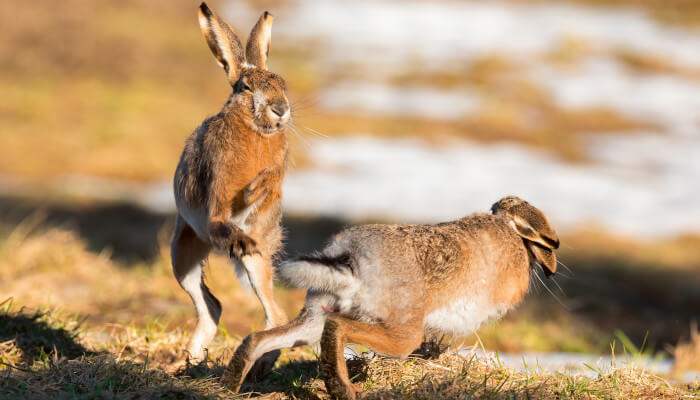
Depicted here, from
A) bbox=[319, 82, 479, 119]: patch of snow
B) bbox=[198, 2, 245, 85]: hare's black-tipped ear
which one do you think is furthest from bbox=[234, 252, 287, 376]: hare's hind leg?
bbox=[319, 82, 479, 119]: patch of snow

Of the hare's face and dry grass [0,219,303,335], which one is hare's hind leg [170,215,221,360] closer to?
the hare's face

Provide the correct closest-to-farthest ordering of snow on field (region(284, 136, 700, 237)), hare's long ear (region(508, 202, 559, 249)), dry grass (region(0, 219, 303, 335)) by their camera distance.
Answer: hare's long ear (region(508, 202, 559, 249))
dry grass (region(0, 219, 303, 335))
snow on field (region(284, 136, 700, 237))

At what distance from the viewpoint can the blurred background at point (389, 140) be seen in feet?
25.0

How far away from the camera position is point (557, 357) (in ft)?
19.2

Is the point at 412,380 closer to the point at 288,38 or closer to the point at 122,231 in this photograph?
the point at 122,231

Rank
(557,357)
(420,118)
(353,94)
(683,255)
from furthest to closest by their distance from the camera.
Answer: (353,94) → (420,118) → (683,255) → (557,357)

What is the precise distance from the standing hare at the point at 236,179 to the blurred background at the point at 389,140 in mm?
450

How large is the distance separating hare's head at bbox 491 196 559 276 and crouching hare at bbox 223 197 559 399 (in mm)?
150

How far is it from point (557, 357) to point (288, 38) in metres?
22.6

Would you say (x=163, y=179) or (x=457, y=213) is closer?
(x=457, y=213)

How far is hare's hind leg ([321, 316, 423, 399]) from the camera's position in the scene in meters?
3.48

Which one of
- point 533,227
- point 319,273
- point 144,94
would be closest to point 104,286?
point 319,273

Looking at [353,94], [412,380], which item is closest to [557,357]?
[412,380]

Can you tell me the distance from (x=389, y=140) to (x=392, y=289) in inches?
607
